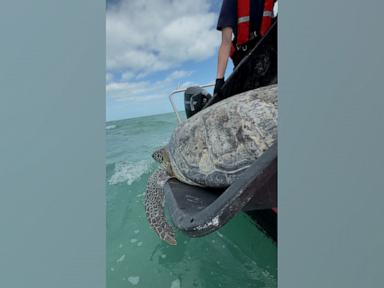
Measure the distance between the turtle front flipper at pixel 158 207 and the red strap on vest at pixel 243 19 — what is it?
1.47 meters

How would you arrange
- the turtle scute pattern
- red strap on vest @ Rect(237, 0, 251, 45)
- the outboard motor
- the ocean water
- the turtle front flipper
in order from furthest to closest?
the outboard motor, red strap on vest @ Rect(237, 0, 251, 45), the turtle front flipper, the ocean water, the turtle scute pattern

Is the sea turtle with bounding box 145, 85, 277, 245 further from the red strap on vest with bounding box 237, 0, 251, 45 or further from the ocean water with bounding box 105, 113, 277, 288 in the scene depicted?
the red strap on vest with bounding box 237, 0, 251, 45

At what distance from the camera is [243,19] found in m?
2.30

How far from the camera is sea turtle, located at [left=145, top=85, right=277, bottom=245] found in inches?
51.6

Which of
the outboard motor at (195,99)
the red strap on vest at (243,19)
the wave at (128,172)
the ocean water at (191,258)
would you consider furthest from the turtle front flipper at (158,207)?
the wave at (128,172)

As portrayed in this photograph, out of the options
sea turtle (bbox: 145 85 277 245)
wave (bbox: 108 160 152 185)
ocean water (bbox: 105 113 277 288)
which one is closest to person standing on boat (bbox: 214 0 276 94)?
sea turtle (bbox: 145 85 277 245)

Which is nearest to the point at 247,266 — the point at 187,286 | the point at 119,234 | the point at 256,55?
the point at 187,286

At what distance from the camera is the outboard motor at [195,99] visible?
3148 millimetres

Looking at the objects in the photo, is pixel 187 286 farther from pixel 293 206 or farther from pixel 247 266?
pixel 293 206

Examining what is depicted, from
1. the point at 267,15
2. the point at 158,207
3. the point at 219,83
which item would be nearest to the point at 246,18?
the point at 267,15

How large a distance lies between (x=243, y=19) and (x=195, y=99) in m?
1.13

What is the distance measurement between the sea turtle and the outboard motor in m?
1.24

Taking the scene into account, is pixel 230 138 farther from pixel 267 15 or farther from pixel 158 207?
pixel 267 15

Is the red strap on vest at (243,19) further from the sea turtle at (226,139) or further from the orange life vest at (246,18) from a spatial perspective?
the sea turtle at (226,139)
